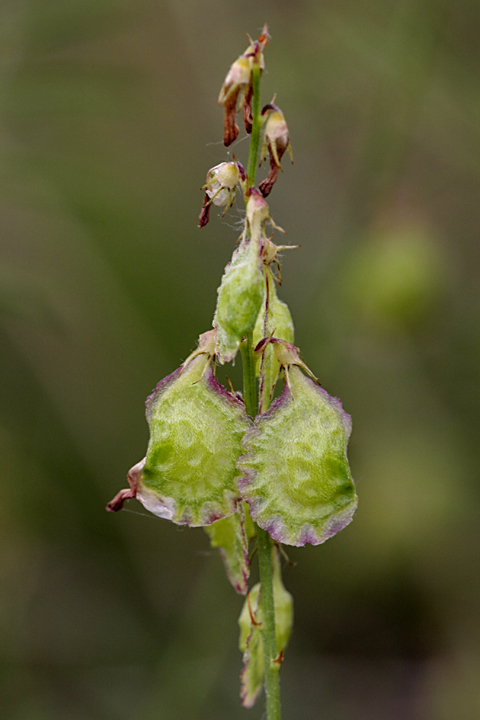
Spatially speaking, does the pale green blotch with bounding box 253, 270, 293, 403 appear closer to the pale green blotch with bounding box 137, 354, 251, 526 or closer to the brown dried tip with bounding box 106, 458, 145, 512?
the pale green blotch with bounding box 137, 354, 251, 526

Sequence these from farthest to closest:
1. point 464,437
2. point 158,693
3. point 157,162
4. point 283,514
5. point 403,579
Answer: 1. point 157,162
2. point 464,437
3. point 403,579
4. point 158,693
5. point 283,514

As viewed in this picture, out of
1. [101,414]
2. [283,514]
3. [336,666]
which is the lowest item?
[336,666]

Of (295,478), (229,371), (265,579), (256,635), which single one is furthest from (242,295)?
(229,371)

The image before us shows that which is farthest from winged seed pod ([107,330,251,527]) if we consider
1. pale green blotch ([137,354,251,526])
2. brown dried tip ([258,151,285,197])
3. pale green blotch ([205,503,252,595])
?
brown dried tip ([258,151,285,197])

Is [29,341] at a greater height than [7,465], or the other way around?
[29,341]

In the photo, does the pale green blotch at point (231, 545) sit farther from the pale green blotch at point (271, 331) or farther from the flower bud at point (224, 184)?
the flower bud at point (224, 184)

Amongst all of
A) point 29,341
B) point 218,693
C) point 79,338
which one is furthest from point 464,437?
point 29,341

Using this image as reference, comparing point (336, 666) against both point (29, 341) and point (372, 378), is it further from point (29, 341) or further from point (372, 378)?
point (29, 341)
